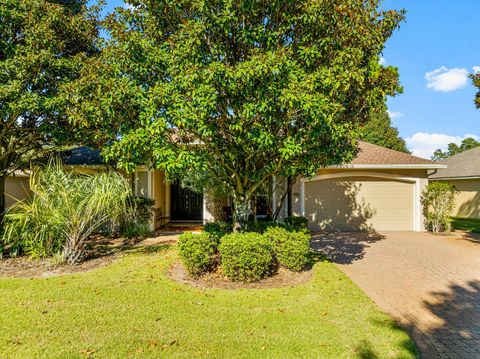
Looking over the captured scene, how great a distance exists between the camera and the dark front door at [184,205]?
611 inches

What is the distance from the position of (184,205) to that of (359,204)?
8.75 metres

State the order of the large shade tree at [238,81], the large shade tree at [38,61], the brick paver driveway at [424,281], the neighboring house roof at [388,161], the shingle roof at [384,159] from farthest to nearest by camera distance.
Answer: the shingle roof at [384,159], the neighboring house roof at [388,161], the large shade tree at [38,61], the large shade tree at [238,81], the brick paver driveway at [424,281]

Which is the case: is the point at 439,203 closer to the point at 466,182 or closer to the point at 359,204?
the point at 359,204

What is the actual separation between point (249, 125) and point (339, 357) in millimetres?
3839

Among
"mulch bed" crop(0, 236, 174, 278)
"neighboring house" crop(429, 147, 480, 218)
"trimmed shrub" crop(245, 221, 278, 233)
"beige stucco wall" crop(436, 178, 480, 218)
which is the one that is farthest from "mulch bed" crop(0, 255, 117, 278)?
"beige stucco wall" crop(436, 178, 480, 218)

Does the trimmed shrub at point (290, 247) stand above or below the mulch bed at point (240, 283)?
above

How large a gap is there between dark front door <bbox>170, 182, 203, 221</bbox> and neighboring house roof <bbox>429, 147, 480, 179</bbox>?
14.6 m

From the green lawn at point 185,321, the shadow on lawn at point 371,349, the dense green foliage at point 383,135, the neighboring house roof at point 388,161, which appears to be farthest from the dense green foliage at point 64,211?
the dense green foliage at point 383,135

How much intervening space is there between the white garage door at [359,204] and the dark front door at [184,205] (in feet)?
19.1

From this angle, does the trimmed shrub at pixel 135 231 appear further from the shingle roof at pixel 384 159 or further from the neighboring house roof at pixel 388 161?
the shingle roof at pixel 384 159

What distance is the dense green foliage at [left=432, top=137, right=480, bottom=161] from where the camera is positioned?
48.1m

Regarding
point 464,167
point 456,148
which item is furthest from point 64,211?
point 456,148

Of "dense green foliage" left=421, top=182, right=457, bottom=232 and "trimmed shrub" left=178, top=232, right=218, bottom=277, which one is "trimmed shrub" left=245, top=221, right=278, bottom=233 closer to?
"trimmed shrub" left=178, top=232, right=218, bottom=277

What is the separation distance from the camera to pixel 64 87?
22.6 feet
